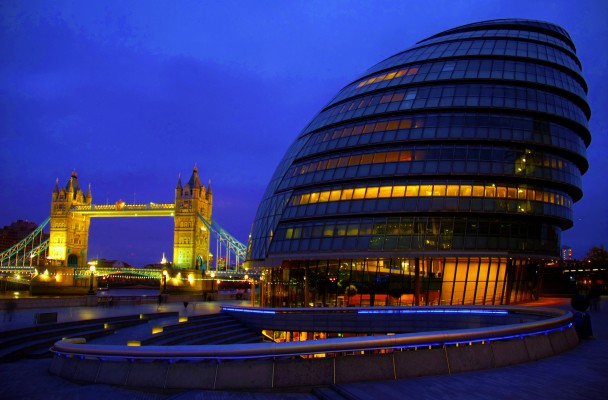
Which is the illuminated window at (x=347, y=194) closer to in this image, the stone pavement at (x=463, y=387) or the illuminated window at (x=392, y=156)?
the illuminated window at (x=392, y=156)

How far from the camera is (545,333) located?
765 inches

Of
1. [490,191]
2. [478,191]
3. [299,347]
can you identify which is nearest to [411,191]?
[478,191]

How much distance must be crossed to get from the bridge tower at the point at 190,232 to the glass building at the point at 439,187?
133701mm

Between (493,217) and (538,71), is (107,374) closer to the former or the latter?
(493,217)

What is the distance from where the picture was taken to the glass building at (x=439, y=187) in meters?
49.2

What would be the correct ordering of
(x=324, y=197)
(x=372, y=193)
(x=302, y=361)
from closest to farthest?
1. (x=302, y=361)
2. (x=372, y=193)
3. (x=324, y=197)

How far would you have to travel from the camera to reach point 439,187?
4953cm

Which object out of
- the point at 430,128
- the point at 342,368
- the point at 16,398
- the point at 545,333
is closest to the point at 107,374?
the point at 16,398

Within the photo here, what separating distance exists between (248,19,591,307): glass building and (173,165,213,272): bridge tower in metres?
134

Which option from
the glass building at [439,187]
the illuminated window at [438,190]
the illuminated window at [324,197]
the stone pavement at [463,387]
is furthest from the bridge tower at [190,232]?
the stone pavement at [463,387]

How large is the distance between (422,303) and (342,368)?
35425 millimetres

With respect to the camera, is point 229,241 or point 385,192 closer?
point 385,192

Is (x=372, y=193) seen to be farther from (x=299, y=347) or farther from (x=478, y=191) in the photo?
(x=299, y=347)

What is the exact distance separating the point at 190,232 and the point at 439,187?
151 meters
